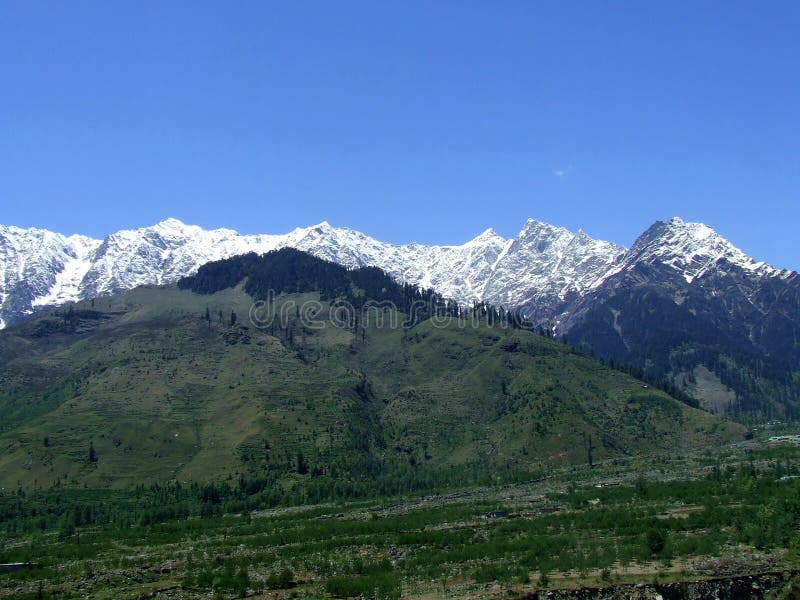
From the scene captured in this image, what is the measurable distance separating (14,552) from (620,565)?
398 ft

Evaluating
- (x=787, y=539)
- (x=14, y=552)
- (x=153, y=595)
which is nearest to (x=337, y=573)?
(x=153, y=595)

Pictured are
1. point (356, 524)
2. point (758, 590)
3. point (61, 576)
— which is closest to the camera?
point (758, 590)

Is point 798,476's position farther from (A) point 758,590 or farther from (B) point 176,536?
(B) point 176,536

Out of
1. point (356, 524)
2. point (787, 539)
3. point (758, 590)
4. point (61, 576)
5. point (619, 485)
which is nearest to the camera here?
point (758, 590)

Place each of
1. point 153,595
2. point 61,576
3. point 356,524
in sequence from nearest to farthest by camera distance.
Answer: point 153,595 < point 61,576 < point 356,524

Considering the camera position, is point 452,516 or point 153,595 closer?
point 153,595

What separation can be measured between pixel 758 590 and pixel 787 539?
17781mm

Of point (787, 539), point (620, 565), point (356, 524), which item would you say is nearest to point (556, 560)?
point (620, 565)

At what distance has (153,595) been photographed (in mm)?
107625

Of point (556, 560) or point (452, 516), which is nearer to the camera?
point (556, 560)

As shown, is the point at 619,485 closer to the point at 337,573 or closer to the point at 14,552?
the point at 337,573

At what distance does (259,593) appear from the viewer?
10538 cm

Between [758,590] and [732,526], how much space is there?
29.0 meters

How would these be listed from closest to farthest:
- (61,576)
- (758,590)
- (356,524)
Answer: (758,590) → (61,576) → (356,524)
